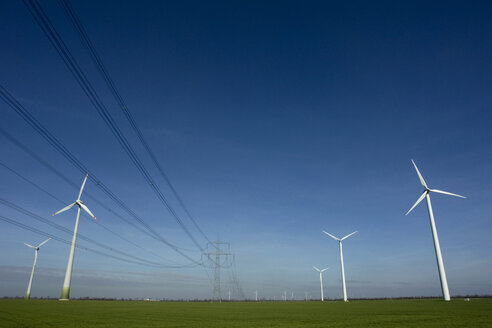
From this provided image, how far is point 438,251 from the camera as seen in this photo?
66.0 meters

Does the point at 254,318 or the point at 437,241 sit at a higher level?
the point at 437,241

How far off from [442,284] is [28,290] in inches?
5450

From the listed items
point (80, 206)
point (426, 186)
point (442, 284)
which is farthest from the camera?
point (80, 206)

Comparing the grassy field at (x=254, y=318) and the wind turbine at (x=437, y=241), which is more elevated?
the wind turbine at (x=437, y=241)

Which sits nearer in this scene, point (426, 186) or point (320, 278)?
point (426, 186)

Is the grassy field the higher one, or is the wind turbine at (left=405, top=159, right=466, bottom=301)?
the wind turbine at (left=405, top=159, right=466, bottom=301)

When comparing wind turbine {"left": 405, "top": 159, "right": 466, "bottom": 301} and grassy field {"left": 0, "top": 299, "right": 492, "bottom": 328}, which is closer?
grassy field {"left": 0, "top": 299, "right": 492, "bottom": 328}

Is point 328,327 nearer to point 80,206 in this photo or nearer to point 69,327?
point 69,327

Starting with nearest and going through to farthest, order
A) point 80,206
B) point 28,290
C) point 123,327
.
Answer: point 123,327 → point 80,206 → point 28,290

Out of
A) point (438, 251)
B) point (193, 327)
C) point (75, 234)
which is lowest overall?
point (193, 327)

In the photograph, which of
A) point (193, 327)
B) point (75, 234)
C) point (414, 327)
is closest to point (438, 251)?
point (414, 327)

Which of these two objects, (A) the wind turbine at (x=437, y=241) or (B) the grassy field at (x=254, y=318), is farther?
(A) the wind turbine at (x=437, y=241)

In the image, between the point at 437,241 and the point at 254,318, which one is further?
the point at 437,241

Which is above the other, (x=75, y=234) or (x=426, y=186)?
(x=426, y=186)
